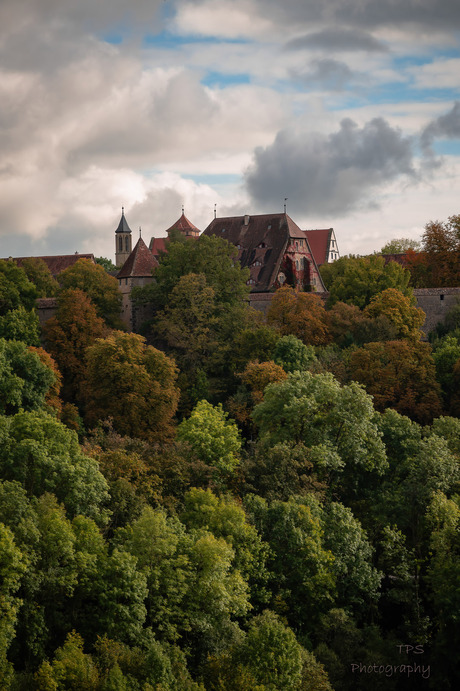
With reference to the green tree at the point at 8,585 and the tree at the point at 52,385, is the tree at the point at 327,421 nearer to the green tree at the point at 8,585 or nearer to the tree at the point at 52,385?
the tree at the point at 52,385

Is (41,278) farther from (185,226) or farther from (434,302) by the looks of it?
(185,226)

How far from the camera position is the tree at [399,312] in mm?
57531

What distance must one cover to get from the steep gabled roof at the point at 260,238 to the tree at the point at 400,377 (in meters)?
22.6

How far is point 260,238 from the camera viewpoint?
79.9 meters

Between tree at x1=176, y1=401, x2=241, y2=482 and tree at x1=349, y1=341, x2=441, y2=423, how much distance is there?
9.51 m

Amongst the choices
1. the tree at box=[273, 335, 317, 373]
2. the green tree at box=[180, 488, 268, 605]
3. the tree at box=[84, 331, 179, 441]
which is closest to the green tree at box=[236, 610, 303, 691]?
the green tree at box=[180, 488, 268, 605]

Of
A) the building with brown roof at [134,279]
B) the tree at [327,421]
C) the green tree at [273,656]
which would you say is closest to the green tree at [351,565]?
the tree at [327,421]

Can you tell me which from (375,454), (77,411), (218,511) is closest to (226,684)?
(218,511)

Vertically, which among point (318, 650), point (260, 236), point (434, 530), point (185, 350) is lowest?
point (318, 650)

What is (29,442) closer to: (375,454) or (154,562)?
(154,562)

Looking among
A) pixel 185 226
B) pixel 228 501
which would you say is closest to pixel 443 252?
pixel 228 501

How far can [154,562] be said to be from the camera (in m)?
31.6

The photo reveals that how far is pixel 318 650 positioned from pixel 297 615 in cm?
218

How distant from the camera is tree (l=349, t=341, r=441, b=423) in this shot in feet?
168
